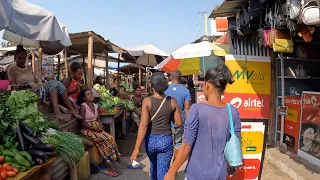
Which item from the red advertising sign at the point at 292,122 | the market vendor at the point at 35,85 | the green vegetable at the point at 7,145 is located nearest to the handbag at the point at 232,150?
the green vegetable at the point at 7,145

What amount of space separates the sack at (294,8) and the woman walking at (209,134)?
2.04 m

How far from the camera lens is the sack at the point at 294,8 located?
3.77m

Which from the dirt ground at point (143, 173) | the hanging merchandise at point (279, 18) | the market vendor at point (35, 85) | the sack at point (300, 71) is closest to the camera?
the hanging merchandise at point (279, 18)

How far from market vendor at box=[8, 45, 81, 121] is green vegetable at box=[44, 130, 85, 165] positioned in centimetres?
96

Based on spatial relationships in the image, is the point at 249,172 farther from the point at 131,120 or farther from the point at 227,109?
the point at 131,120

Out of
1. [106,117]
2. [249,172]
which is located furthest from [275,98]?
[106,117]

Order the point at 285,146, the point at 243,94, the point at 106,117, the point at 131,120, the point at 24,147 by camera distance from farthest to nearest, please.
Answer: the point at 131,120, the point at 106,117, the point at 285,146, the point at 243,94, the point at 24,147

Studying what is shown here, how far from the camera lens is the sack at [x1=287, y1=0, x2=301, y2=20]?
148 inches

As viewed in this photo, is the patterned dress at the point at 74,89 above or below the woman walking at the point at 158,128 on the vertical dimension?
above

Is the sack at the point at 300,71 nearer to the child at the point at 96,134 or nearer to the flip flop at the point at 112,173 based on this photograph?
the child at the point at 96,134

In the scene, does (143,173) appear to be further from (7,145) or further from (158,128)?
(7,145)

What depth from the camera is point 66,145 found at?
12.7ft

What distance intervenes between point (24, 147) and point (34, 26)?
2.00 metres

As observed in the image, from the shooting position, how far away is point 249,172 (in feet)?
11.5
